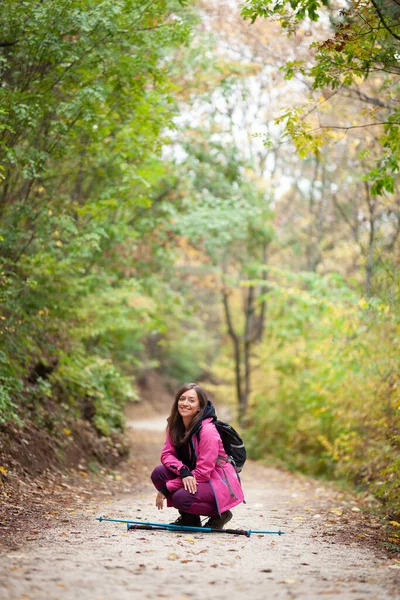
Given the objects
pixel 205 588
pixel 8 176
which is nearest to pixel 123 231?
pixel 8 176

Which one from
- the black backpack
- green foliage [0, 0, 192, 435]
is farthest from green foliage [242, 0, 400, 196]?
the black backpack

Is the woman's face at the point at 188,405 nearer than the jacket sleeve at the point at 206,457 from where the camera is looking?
No

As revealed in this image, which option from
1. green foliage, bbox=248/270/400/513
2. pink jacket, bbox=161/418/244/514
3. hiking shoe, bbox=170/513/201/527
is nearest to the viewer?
pink jacket, bbox=161/418/244/514

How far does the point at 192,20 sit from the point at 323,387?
7954 mm

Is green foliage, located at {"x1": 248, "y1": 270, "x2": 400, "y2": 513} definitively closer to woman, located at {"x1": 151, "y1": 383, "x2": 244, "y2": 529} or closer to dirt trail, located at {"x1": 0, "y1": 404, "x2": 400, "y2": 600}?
dirt trail, located at {"x1": 0, "y1": 404, "x2": 400, "y2": 600}

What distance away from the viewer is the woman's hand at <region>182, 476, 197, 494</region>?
579 centimetres

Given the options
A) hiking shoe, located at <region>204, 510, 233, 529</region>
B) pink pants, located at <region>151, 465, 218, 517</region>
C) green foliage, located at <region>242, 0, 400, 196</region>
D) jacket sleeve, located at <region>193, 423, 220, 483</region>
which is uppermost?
green foliage, located at <region>242, 0, 400, 196</region>

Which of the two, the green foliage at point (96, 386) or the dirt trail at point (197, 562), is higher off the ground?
the green foliage at point (96, 386)

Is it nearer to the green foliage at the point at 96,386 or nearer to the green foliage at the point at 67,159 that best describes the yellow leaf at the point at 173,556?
the green foliage at the point at 67,159

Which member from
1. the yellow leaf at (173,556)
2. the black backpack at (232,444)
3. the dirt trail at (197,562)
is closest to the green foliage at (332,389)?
the dirt trail at (197,562)

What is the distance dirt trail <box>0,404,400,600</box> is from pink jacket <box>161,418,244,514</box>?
0.38 m

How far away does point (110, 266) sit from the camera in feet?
46.1

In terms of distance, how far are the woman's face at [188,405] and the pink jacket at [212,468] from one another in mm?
155

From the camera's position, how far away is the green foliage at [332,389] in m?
9.51
